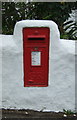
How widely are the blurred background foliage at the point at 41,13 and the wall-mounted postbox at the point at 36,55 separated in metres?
2.41

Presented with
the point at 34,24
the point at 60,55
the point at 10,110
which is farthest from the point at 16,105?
the point at 34,24

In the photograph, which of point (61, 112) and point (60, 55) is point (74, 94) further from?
point (60, 55)

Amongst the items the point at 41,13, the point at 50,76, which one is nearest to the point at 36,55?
the point at 50,76

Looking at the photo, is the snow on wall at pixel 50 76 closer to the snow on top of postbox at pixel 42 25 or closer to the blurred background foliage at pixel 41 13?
the snow on top of postbox at pixel 42 25

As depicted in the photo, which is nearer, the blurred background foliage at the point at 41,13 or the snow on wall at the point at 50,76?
the snow on wall at the point at 50,76

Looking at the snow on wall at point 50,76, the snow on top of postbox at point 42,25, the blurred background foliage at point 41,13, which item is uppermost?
the blurred background foliage at point 41,13

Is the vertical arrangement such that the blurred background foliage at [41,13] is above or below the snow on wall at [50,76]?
above

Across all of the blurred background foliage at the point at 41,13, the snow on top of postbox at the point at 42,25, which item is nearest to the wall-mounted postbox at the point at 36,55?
the snow on top of postbox at the point at 42,25

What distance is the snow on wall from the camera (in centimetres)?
393

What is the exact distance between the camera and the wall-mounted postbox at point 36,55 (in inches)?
153

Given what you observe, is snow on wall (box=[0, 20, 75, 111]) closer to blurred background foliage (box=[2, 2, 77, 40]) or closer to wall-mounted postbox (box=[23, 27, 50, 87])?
wall-mounted postbox (box=[23, 27, 50, 87])

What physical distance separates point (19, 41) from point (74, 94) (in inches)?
59.5

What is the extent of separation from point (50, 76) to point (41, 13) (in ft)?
12.2

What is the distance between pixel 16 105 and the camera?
4242mm
